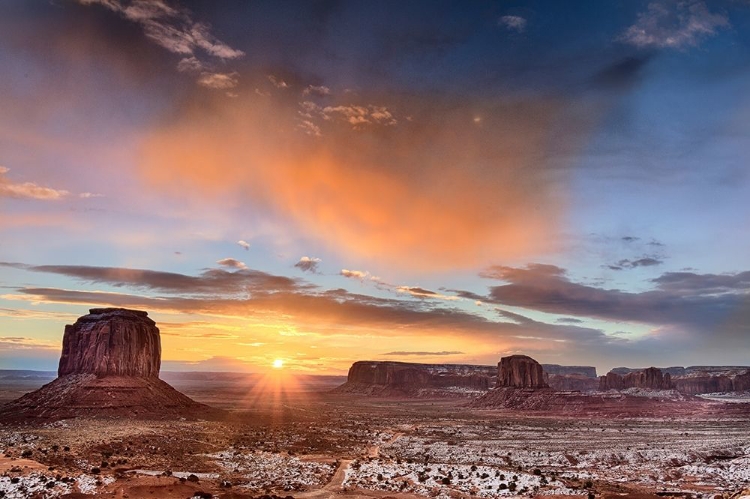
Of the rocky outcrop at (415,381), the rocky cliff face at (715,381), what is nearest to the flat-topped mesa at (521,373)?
the rocky outcrop at (415,381)

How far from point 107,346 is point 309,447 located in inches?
1811

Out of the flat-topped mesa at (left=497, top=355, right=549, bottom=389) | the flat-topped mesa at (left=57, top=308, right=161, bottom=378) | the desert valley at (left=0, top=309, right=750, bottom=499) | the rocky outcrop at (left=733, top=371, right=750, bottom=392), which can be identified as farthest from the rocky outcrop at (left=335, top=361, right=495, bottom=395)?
the flat-topped mesa at (left=57, top=308, right=161, bottom=378)

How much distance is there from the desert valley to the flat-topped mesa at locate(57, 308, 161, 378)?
201 millimetres

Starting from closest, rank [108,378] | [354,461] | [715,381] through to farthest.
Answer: [354,461] < [108,378] < [715,381]

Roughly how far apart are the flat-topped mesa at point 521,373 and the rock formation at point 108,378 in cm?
7706

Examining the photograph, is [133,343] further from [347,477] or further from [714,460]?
[714,460]

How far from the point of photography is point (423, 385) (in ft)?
626

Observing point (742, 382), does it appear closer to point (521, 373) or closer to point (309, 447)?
→ point (521, 373)

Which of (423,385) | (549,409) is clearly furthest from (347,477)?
(423,385)

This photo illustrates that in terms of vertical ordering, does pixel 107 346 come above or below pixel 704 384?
above

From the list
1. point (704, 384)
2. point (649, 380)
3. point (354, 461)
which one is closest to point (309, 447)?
point (354, 461)

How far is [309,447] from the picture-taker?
1956 inches

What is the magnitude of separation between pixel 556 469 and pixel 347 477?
16921 mm

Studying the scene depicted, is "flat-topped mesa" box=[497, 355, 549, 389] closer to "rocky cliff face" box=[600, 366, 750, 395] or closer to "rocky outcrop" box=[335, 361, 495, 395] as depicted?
"rocky outcrop" box=[335, 361, 495, 395]
